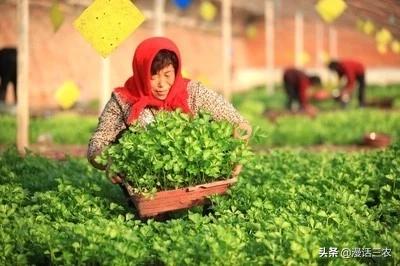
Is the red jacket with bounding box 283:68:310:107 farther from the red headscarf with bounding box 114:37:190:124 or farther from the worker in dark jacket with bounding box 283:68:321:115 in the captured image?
the red headscarf with bounding box 114:37:190:124

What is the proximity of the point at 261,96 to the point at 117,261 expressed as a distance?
14.5 meters

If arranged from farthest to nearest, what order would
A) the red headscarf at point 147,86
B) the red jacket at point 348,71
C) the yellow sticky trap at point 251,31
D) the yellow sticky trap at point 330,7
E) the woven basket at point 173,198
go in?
the yellow sticky trap at point 251,31 → the red jacket at point 348,71 → the yellow sticky trap at point 330,7 → the red headscarf at point 147,86 → the woven basket at point 173,198

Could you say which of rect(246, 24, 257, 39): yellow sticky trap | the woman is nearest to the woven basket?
the woman

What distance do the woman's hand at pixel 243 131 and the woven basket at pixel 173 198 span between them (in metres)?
0.24

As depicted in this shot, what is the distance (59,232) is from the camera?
316 centimetres

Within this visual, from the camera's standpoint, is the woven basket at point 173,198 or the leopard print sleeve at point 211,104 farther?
the leopard print sleeve at point 211,104

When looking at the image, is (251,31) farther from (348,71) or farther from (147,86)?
(147,86)

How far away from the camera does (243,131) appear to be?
134 inches

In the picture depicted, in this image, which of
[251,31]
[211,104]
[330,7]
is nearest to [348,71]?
[330,7]

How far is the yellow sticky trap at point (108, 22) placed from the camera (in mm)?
4008

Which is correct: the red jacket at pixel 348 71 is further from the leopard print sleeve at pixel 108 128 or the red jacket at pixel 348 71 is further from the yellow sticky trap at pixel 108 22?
the leopard print sleeve at pixel 108 128

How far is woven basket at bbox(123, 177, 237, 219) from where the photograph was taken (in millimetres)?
3160

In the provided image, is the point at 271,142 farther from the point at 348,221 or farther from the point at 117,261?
the point at 117,261

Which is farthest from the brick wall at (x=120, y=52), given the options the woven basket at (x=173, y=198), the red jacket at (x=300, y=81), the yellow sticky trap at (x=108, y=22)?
the woven basket at (x=173, y=198)
